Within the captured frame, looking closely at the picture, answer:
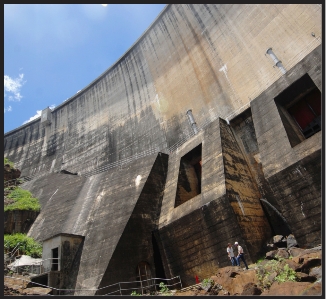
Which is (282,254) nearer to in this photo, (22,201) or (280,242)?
(280,242)

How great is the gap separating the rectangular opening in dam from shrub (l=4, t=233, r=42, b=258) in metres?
6.34

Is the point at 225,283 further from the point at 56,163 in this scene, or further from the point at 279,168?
the point at 56,163

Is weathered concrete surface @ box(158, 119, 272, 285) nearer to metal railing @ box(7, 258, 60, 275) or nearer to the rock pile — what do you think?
the rock pile

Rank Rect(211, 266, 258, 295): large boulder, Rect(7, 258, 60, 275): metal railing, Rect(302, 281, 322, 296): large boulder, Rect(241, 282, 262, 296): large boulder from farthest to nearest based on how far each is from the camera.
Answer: Rect(7, 258, 60, 275): metal railing
Rect(211, 266, 258, 295): large boulder
Rect(241, 282, 262, 296): large boulder
Rect(302, 281, 322, 296): large boulder

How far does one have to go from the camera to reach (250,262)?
7.98 m

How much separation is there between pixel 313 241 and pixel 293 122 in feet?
15.3

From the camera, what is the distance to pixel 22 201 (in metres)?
15.2

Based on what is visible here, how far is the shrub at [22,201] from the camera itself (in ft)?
47.0

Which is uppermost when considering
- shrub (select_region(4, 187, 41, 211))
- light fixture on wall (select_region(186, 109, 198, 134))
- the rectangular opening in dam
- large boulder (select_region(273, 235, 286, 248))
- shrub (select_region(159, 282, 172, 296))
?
light fixture on wall (select_region(186, 109, 198, 134))

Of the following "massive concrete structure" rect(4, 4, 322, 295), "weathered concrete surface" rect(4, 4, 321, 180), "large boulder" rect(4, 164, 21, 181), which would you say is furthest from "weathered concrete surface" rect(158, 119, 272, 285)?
"large boulder" rect(4, 164, 21, 181)

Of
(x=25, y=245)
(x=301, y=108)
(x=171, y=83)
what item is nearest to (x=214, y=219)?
(x=301, y=108)

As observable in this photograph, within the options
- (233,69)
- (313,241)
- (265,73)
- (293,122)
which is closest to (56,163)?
(233,69)

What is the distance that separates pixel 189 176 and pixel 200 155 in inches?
44.9

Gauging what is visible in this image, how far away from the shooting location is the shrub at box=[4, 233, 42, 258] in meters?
11.5
